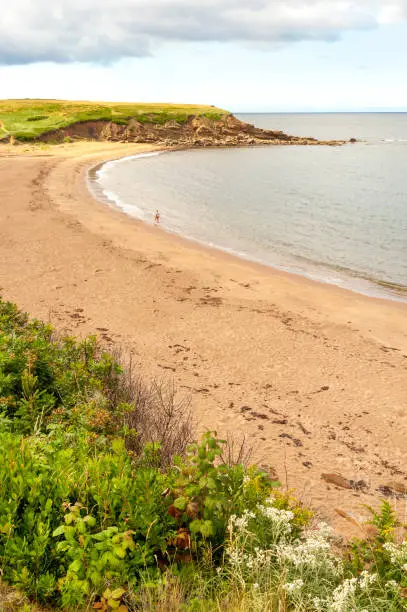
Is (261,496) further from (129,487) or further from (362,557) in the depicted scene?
(129,487)

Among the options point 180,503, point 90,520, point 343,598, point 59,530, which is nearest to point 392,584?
point 343,598

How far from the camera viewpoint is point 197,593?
12.3 ft

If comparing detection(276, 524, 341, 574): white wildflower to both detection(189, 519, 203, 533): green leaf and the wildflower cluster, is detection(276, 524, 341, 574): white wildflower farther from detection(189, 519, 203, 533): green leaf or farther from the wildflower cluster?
detection(189, 519, 203, 533): green leaf

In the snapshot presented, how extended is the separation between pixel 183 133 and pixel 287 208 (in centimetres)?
6509

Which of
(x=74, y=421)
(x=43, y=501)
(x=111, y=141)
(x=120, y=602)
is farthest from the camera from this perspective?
(x=111, y=141)

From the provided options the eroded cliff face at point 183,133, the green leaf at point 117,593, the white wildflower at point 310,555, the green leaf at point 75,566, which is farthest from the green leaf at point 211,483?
the eroded cliff face at point 183,133

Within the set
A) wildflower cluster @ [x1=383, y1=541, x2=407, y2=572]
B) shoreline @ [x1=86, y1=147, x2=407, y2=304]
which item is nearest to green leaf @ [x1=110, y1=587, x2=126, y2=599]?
wildflower cluster @ [x1=383, y1=541, x2=407, y2=572]

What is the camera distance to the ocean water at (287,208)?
22.9 metres

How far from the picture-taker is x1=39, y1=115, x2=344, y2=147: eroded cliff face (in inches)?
3155

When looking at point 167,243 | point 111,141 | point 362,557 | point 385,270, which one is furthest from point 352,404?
point 111,141

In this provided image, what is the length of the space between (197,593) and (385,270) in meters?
20.2

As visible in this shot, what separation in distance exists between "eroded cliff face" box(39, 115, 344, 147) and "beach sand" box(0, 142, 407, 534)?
190ft

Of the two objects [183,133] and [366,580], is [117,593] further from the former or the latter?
[183,133]

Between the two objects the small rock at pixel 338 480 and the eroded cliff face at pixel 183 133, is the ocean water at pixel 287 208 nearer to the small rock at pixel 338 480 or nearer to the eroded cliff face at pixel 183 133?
the small rock at pixel 338 480
